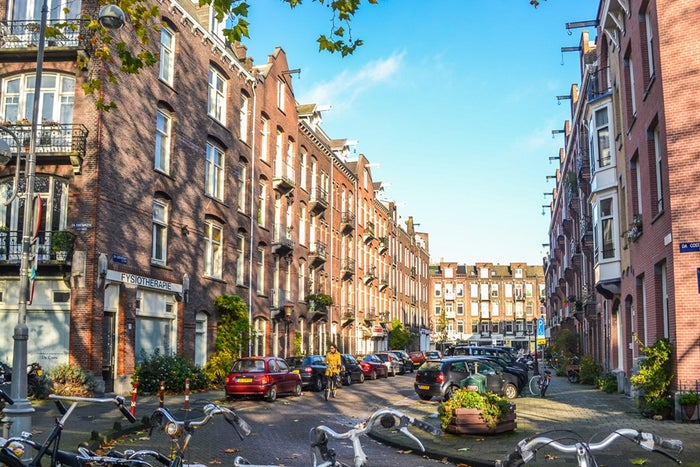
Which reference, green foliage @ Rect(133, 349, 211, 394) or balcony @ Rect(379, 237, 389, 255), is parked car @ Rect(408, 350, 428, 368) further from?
green foliage @ Rect(133, 349, 211, 394)

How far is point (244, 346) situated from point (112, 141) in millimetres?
12114

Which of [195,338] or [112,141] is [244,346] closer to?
[195,338]

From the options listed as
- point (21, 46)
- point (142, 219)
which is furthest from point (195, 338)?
point (21, 46)

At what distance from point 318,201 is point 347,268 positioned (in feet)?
29.4

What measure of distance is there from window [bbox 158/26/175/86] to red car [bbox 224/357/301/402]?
1146 centimetres

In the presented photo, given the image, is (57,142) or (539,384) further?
(539,384)

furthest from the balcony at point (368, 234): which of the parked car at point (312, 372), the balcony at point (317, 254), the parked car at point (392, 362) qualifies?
the parked car at point (312, 372)

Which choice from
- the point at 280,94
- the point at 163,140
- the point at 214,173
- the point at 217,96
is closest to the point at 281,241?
the point at 214,173

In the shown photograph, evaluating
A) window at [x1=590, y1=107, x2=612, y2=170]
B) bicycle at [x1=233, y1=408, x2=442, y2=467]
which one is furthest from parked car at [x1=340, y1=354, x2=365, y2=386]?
bicycle at [x1=233, y1=408, x2=442, y2=467]

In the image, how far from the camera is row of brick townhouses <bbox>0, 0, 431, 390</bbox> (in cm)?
2181

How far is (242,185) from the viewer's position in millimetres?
34125

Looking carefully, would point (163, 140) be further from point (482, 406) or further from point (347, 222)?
point (347, 222)

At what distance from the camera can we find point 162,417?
5344 mm

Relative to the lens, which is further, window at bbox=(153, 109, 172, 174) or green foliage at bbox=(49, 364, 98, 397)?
window at bbox=(153, 109, 172, 174)
